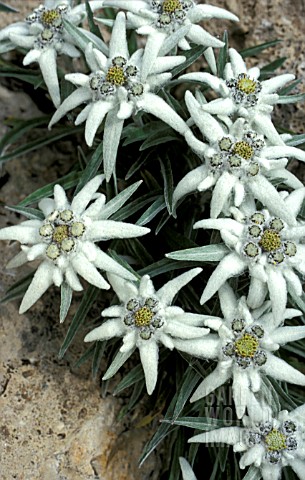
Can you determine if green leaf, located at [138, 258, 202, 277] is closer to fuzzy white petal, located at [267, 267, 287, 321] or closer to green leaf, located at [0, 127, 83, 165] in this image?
fuzzy white petal, located at [267, 267, 287, 321]

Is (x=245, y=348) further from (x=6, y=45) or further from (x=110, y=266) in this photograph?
(x=6, y=45)

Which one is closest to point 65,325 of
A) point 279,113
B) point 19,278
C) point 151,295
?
point 19,278

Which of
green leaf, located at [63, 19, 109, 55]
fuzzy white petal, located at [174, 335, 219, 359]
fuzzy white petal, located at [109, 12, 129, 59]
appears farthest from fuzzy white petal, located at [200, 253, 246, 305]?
green leaf, located at [63, 19, 109, 55]

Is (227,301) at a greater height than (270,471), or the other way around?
(227,301)

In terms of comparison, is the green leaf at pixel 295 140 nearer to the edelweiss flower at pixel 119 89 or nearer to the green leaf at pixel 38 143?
the edelweiss flower at pixel 119 89

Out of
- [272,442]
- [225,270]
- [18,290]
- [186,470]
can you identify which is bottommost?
[186,470]

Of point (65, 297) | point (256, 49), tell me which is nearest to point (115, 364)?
point (65, 297)

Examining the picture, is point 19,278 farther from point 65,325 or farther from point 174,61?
point 174,61

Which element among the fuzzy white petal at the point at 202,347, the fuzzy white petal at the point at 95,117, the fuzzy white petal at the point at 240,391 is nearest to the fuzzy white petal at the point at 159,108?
the fuzzy white petal at the point at 95,117
